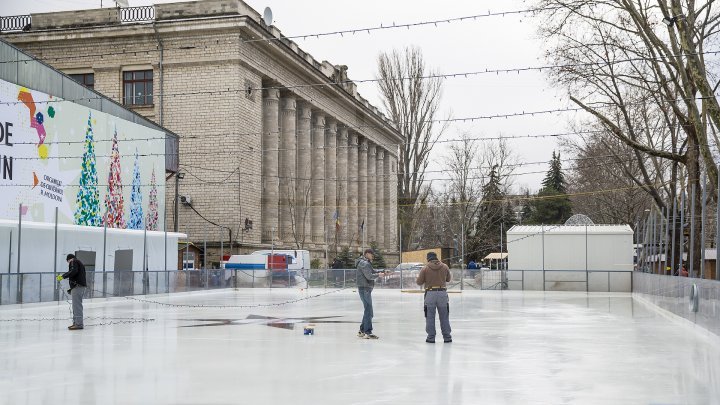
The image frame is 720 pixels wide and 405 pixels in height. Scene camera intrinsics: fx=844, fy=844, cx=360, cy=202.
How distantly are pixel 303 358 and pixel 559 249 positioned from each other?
111ft

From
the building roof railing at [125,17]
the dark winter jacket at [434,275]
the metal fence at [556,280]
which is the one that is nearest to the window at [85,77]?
the building roof railing at [125,17]

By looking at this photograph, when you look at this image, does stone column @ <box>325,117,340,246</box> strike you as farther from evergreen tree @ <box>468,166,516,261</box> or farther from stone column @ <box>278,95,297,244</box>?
evergreen tree @ <box>468,166,516,261</box>

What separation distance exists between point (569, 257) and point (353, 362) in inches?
1356

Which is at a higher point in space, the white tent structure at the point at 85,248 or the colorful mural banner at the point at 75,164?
the colorful mural banner at the point at 75,164

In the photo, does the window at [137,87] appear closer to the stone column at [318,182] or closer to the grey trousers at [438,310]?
the stone column at [318,182]

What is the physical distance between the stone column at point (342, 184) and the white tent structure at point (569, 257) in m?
27.8

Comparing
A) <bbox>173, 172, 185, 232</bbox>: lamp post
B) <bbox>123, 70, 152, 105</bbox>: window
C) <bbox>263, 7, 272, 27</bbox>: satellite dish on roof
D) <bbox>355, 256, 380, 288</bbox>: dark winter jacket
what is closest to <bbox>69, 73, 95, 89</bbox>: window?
<bbox>123, 70, 152, 105</bbox>: window

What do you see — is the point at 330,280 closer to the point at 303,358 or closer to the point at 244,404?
the point at 303,358

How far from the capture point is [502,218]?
271 ft

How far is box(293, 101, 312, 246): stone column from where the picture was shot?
62594 mm

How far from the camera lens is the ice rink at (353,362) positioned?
9656 millimetres

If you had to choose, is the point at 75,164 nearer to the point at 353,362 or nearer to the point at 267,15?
the point at 267,15

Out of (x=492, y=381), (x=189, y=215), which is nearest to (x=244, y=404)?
(x=492, y=381)

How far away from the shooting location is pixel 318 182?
66.6m
